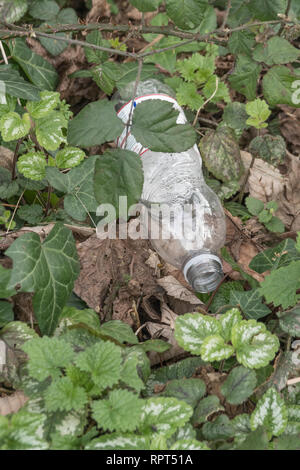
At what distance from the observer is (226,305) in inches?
64.6

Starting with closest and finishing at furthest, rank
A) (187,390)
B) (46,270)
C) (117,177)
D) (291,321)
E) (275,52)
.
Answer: (117,177), (187,390), (46,270), (291,321), (275,52)

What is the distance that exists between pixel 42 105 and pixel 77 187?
337 millimetres

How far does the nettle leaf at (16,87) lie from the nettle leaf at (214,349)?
110 centimetres

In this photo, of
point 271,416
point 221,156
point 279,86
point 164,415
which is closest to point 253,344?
point 271,416

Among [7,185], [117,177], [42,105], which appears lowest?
[7,185]

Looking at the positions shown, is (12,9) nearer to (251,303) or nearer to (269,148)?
(269,148)

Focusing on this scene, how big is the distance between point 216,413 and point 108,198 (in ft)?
2.71

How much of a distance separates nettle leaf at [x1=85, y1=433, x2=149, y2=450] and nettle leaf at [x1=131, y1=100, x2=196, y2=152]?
2.79ft

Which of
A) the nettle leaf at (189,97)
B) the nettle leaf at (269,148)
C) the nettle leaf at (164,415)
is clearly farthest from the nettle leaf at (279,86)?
the nettle leaf at (164,415)

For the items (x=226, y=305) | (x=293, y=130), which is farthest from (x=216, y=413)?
(x=293, y=130)

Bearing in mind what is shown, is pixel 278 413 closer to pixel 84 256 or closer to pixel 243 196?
pixel 84 256

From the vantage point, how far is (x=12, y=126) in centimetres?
150

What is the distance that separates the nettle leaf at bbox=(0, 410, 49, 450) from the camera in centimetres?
112

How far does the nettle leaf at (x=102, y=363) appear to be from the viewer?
4.00 feet
